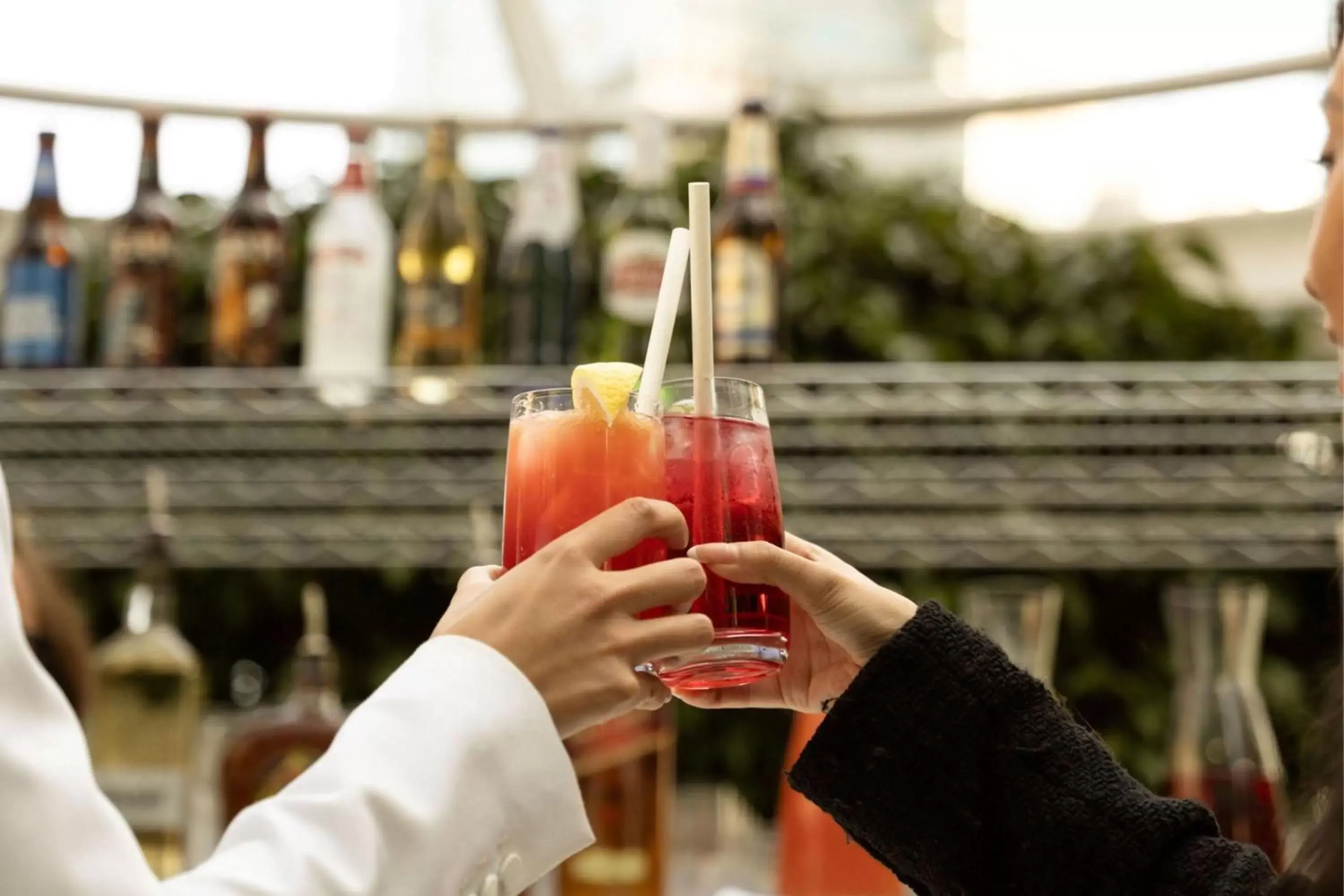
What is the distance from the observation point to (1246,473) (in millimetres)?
1751

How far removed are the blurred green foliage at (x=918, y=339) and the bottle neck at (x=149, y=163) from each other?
180mm

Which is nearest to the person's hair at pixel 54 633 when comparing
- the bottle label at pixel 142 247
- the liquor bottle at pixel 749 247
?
the bottle label at pixel 142 247

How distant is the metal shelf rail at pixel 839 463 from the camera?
1699 millimetres

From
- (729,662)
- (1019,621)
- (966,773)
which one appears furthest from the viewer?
(1019,621)

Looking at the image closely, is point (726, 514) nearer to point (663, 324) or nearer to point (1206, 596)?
point (663, 324)

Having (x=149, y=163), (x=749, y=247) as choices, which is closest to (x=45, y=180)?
(x=149, y=163)

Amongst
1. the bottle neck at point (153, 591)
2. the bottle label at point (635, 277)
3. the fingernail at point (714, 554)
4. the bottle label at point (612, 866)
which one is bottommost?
the bottle label at point (612, 866)

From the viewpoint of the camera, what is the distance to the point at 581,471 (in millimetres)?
877

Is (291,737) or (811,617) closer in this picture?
(811,617)

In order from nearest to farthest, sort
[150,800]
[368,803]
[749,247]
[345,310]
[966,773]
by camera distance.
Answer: [368,803]
[966,773]
[150,800]
[345,310]
[749,247]

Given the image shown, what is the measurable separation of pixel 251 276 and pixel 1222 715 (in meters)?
1.28

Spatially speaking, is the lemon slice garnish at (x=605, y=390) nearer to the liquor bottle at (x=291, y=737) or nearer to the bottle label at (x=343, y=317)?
the liquor bottle at (x=291, y=737)

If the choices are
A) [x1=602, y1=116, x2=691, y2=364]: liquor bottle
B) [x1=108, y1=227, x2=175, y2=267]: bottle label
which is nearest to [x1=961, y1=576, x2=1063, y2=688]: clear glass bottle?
[x1=602, y1=116, x2=691, y2=364]: liquor bottle

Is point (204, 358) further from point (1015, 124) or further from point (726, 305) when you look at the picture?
point (1015, 124)
